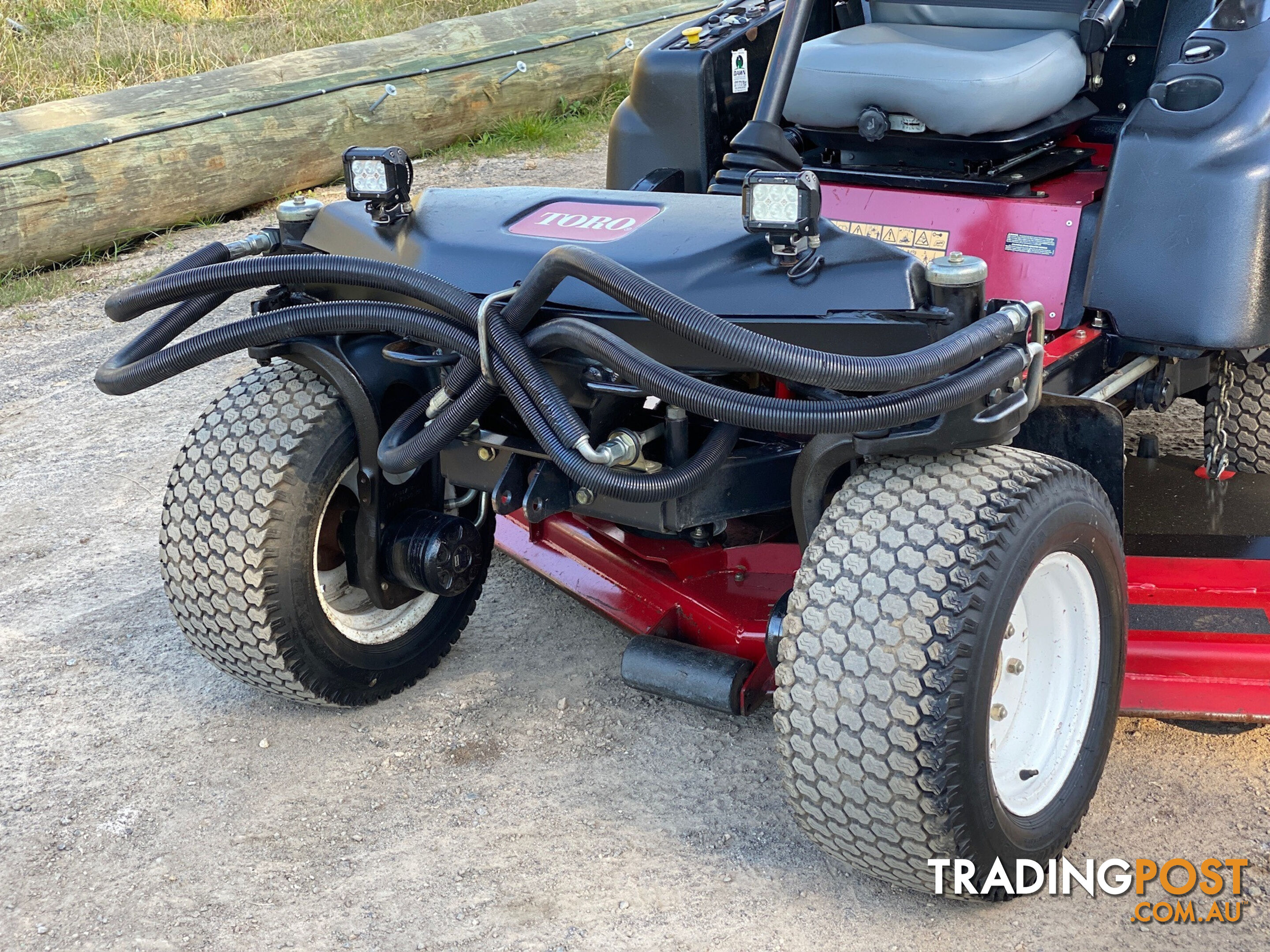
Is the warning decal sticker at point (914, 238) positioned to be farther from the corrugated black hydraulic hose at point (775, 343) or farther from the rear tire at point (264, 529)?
the rear tire at point (264, 529)

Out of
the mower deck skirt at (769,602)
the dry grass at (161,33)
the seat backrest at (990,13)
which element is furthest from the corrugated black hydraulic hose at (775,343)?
A: the dry grass at (161,33)

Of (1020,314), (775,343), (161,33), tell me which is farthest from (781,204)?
(161,33)

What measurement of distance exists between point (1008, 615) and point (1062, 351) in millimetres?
867

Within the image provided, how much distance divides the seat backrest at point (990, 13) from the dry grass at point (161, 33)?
479cm

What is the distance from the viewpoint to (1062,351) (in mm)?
2613

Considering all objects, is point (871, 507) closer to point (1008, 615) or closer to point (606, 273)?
point (1008, 615)

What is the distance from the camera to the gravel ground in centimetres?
211

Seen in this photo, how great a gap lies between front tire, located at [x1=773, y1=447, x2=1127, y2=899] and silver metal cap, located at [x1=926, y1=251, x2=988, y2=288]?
0.88ft

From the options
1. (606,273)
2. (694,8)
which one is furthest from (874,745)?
(694,8)

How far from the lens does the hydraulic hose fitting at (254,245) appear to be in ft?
8.10

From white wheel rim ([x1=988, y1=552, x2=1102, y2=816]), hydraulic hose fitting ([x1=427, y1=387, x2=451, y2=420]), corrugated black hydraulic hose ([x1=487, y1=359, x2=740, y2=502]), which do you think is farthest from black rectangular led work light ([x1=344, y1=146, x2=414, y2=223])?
white wheel rim ([x1=988, y1=552, x2=1102, y2=816])

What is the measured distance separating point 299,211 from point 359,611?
2.61ft

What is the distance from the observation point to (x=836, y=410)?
6.00 feet

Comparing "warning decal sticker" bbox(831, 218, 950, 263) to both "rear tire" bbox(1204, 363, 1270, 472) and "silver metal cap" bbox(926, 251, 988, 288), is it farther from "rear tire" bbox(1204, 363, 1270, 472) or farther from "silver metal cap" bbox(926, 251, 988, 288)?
"silver metal cap" bbox(926, 251, 988, 288)
